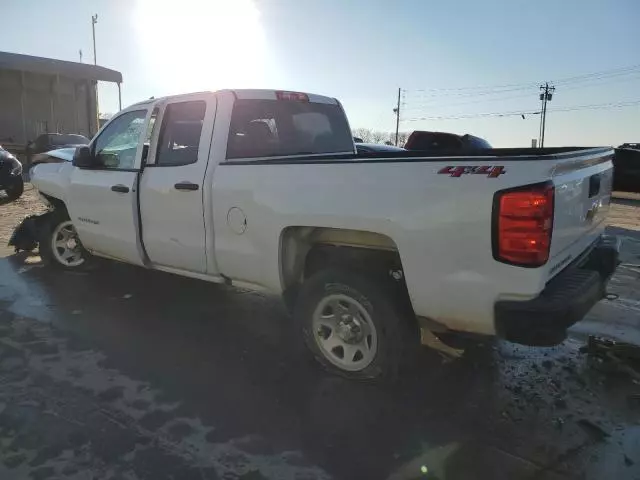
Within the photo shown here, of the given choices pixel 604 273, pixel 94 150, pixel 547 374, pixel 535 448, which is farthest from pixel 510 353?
pixel 94 150

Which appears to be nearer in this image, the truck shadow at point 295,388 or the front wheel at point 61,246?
the truck shadow at point 295,388

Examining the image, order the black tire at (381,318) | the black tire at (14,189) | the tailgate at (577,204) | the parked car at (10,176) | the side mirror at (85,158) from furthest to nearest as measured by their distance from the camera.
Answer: the black tire at (14,189) → the parked car at (10,176) → the side mirror at (85,158) → the black tire at (381,318) → the tailgate at (577,204)

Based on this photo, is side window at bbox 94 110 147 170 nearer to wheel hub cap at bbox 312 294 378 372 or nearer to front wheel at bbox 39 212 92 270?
front wheel at bbox 39 212 92 270

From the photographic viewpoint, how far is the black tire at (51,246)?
249 inches

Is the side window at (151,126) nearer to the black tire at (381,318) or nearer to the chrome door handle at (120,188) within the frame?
the chrome door handle at (120,188)

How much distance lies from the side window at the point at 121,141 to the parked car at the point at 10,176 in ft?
23.5

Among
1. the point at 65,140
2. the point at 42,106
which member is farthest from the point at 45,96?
the point at 65,140

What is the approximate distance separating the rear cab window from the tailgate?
90.3 inches

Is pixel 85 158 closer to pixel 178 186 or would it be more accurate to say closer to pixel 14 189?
pixel 178 186

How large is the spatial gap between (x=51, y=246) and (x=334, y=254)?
4266 millimetres

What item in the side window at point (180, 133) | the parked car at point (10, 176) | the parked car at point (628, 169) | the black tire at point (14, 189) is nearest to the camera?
the side window at point (180, 133)

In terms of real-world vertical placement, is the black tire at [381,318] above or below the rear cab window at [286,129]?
below

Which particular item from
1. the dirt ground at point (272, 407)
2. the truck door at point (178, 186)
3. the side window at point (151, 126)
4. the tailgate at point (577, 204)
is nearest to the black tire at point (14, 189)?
the dirt ground at point (272, 407)

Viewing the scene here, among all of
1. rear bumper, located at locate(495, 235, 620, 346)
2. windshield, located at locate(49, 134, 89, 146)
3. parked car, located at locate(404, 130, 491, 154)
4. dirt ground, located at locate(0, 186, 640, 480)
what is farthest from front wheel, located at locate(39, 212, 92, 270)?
windshield, located at locate(49, 134, 89, 146)
